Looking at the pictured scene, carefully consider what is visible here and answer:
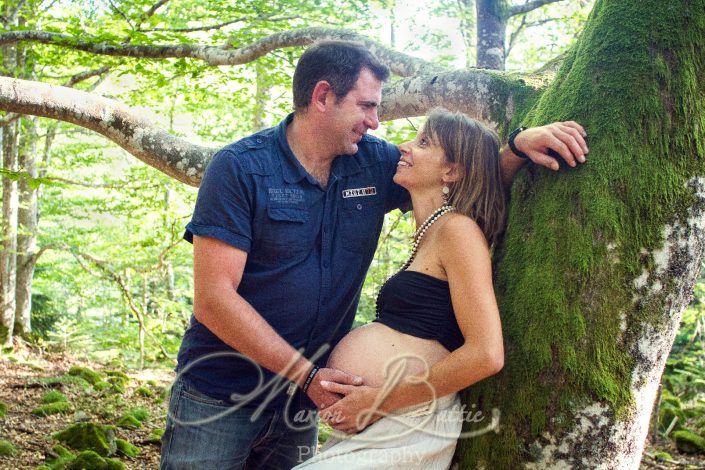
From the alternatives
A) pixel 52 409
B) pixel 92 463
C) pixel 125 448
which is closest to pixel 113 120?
pixel 92 463

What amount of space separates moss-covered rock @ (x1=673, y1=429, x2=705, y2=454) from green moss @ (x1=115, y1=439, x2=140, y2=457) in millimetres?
6383

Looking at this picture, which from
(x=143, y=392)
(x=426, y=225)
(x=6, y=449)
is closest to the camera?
(x=426, y=225)

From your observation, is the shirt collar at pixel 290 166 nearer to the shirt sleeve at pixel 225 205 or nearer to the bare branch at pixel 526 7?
the shirt sleeve at pixel 225 205

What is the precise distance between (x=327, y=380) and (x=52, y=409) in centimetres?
620

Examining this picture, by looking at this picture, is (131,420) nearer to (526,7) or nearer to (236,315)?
(236,315)

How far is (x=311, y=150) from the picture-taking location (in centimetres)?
261

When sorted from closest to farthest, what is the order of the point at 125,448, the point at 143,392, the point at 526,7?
the point at 125,448 < the point at 526,7 < the point at 143,392

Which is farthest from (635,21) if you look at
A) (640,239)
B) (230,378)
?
(230,378)

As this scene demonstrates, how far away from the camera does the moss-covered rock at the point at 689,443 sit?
297 inches

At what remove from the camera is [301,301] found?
248 centimetres

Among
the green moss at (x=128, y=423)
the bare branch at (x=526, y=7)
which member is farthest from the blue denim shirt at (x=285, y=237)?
the green moss at (x=128, y=423)

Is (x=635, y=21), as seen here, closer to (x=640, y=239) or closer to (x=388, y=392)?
(x=640, y=239)

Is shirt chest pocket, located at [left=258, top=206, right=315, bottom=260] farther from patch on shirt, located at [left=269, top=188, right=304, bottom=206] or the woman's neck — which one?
the woman's neck

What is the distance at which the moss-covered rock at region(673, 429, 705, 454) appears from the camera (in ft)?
24.7
